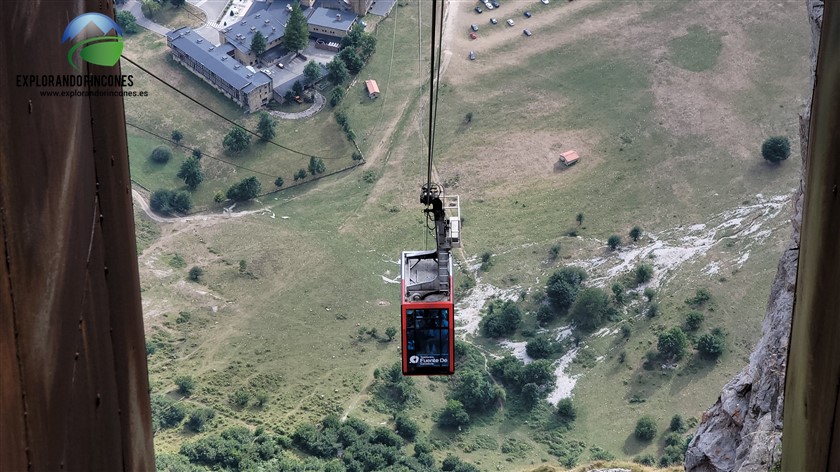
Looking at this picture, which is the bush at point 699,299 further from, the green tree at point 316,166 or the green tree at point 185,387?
the green tree at point 185,387

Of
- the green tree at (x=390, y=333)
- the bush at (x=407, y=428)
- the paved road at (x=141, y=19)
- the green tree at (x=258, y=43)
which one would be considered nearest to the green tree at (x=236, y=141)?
the green tree at (x=258, y=43)

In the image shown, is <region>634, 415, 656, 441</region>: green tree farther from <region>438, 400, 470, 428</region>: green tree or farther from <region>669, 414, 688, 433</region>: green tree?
<region>438, 400, 470, 428</region>: green tree

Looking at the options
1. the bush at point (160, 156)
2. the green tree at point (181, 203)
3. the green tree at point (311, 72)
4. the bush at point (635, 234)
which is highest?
the green tree at point (311, 72)

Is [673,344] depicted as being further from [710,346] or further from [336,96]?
[336,96]

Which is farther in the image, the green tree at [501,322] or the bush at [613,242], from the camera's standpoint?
the bush at [613,242]

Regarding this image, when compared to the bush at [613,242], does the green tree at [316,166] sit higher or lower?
higher
